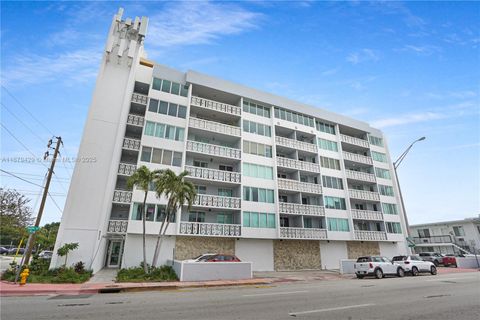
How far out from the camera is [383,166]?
125 feet

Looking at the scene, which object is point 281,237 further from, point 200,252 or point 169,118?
point 169,118

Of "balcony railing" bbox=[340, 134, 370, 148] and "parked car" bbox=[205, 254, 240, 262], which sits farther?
"balcony railing" bbox=[340, 134, 370, 148]

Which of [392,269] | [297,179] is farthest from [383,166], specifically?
[392,269]

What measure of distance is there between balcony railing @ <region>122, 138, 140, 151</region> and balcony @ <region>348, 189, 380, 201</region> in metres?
27.0

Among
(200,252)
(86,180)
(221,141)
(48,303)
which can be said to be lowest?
(48,303)

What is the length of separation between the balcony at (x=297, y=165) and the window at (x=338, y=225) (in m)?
6.41

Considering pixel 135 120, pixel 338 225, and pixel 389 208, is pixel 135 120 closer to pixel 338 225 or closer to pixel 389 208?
pixel 338 225

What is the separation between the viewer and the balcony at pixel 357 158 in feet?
116

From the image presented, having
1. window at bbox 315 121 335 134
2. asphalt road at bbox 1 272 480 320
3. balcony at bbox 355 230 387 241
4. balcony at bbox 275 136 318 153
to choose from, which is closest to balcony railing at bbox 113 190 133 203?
asphalt road at bbox 1 272 480 320

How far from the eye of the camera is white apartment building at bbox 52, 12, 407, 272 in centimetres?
2181

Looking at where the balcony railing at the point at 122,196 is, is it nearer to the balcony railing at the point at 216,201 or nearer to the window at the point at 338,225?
the balcony railing at the point at 216,201

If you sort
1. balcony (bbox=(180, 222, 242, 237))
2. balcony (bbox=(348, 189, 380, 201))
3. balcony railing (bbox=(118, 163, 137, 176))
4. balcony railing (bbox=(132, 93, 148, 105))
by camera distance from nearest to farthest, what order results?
balcony (bbox=(180, 222, 242, 237)) → balcony railing (bbox=(118, 163, 137, 176)) → balcony railing (bbox=(132, 93, 148, 105)) → balcony (bbox=(348, 189, 380, 201))

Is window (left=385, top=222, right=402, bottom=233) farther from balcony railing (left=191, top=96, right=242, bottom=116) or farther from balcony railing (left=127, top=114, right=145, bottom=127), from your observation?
balcony railing (left=127, top=114, right=145, bottom=127)

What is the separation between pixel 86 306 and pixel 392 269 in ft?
72.5
